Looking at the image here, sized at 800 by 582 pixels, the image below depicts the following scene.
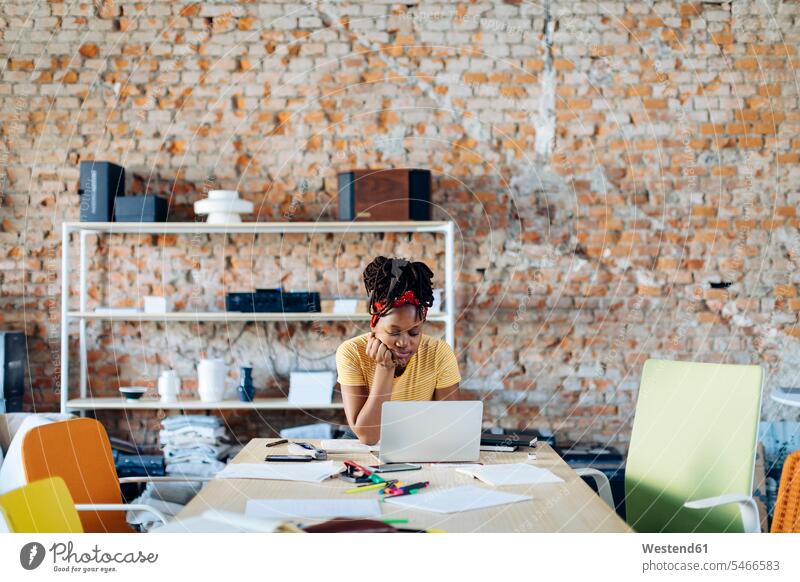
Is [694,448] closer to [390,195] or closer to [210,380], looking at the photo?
[390,195]

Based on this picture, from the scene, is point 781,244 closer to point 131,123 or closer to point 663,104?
point 663,104

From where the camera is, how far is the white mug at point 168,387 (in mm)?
3682

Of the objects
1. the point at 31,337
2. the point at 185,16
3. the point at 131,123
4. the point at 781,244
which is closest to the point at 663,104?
the point at 781,244

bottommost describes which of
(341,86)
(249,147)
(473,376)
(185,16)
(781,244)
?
(473,376)

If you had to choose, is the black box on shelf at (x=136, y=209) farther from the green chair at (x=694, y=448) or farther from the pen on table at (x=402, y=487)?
the green chair at (x=694, y=448)

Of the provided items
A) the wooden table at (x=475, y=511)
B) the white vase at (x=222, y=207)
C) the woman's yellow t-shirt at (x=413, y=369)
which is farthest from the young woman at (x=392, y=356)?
the white vase at (x=222, y=207)

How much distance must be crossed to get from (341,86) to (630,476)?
2.44m

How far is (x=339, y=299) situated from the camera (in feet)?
12.5

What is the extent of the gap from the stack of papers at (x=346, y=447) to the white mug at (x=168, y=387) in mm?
1491

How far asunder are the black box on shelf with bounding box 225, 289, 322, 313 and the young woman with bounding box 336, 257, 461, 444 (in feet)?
2.72

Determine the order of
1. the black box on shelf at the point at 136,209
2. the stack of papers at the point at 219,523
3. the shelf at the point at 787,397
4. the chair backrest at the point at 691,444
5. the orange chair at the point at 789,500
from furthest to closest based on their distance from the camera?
the black box on shelf at the point at 136,209
the shelf at the point at 787,397
the chair backrest at the point at 691,444
the orange chair at the point at 789,500
the stack of papers at the point at 219,523

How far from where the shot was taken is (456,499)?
5.65ft
